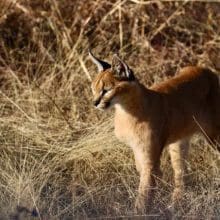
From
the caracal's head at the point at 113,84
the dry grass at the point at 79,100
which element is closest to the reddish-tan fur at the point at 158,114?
the caracal's head at the point at 113,84

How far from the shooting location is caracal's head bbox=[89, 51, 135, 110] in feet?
19.5

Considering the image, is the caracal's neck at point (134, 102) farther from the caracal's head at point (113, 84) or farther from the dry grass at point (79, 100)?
the dry grass at point (79, 100)

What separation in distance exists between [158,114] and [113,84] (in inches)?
20.5

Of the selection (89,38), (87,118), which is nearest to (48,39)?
(89,38)

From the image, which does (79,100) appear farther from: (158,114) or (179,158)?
(158,114)

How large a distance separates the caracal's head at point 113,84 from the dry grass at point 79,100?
650 mm

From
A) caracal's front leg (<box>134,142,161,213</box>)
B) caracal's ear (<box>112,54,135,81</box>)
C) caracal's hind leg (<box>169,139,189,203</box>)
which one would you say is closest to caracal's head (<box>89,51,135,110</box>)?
caracal's ear (<box>112,54,135,81</box>)

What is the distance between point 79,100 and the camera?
8.08m

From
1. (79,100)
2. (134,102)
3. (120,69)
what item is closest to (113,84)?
A: (120,69)

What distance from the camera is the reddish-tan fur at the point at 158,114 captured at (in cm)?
600

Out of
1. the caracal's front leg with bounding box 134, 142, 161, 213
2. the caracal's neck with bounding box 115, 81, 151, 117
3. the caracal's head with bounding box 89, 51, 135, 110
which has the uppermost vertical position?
the caracal's head with bounding box 89, 51, 135, 110

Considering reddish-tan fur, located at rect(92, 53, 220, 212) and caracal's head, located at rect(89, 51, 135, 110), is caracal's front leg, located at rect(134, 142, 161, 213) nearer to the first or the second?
reddish-tan fur, located at rect(92, 53, 220, 212)

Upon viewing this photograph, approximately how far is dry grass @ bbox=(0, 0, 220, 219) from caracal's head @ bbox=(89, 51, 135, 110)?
650 millimetres

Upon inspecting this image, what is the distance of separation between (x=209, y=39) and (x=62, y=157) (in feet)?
9.19
